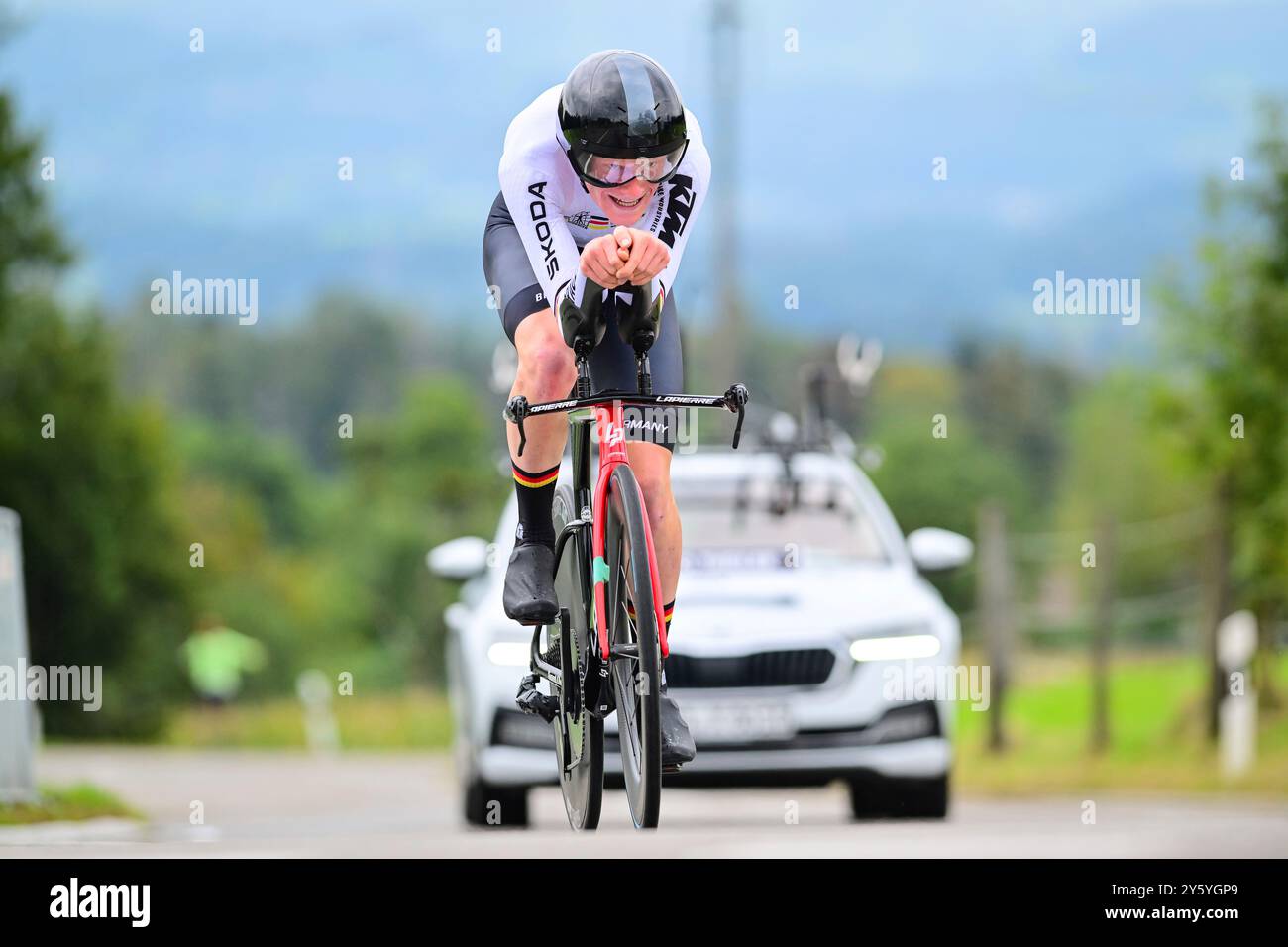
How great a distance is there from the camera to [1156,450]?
946 inches

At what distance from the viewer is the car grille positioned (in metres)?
8.91

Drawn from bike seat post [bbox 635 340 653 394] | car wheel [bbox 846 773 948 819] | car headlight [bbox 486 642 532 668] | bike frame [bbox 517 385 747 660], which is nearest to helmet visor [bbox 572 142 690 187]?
bike seat post [bbox 635 340 653 394]

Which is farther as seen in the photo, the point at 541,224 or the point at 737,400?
the point at 541,224

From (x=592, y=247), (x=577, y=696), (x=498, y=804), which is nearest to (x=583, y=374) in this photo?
(x=592, y=247)

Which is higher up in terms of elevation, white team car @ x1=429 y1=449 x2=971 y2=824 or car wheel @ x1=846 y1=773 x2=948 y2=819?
white team car @ x1=429 y1=449 x2=971 y2=824

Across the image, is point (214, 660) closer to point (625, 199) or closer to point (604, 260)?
point (625, 199)

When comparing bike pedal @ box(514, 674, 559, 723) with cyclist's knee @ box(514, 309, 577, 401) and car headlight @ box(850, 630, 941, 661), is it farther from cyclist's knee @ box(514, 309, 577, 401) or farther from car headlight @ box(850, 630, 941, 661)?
car headlight @ box(850, 630, 941, 661)

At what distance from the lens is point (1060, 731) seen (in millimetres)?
30156

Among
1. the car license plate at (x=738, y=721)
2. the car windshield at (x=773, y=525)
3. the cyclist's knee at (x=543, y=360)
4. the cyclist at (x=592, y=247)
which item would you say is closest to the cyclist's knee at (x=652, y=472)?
the cyclist at (x=592, y=247)

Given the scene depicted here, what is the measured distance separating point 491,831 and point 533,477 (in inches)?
76.2

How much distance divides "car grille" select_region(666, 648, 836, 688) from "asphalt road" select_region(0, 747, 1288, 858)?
0.49 meters

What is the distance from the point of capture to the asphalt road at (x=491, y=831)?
5094mm
